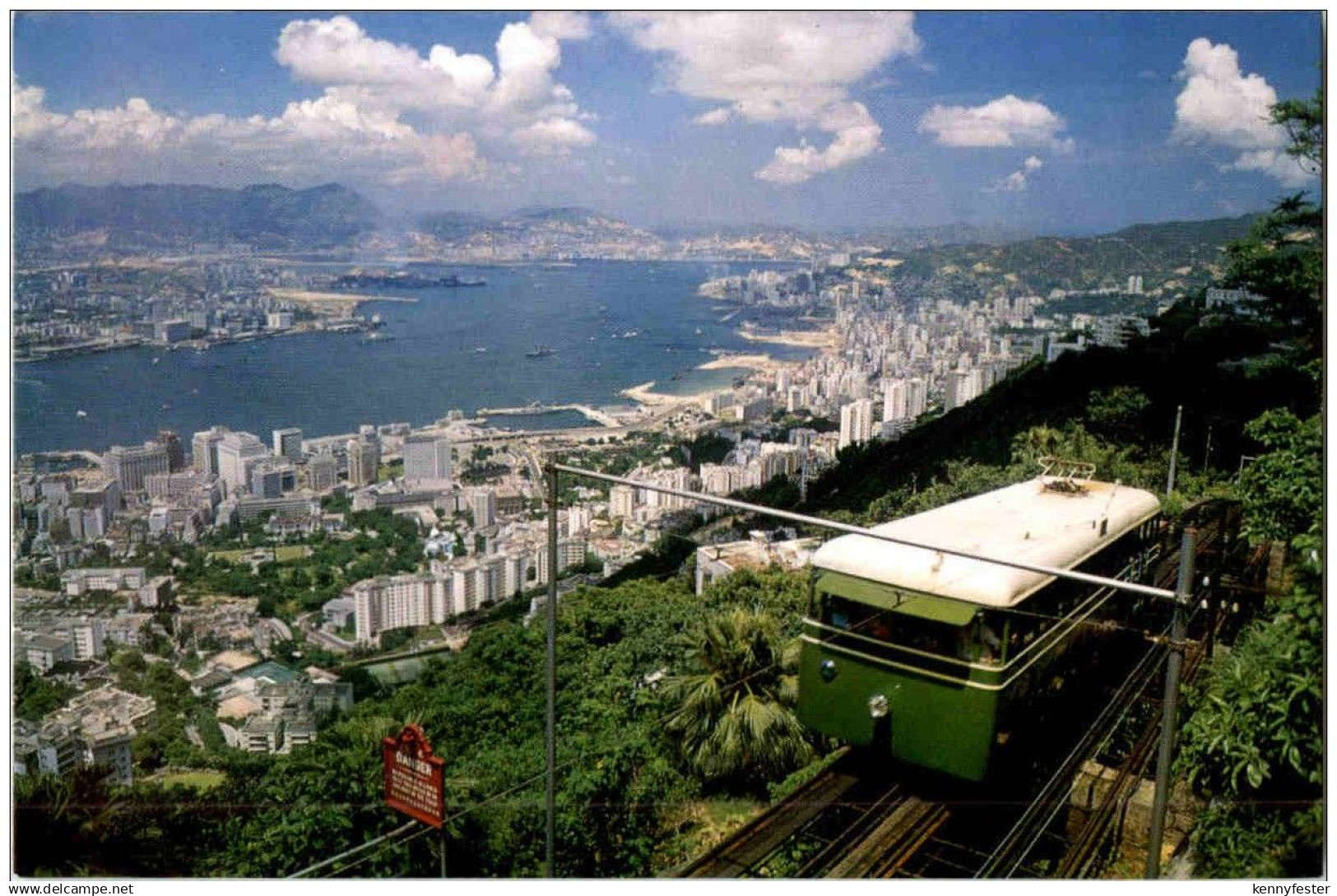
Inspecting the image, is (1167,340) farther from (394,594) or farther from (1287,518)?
(394,594)

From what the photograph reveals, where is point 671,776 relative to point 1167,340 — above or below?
below

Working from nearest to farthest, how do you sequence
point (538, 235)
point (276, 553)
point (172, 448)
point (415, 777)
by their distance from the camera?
point (415, 777)
point (276, 553)
point (172, 448)
point (538, 235)

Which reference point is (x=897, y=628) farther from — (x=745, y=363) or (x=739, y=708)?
(x=745, y=363)

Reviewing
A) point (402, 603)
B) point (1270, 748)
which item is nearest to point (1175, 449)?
point (1270, 748)

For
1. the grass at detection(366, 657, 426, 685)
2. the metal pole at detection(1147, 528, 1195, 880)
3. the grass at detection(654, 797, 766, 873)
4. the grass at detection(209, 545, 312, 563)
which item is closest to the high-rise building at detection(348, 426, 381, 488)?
the grass at detection(209, 545, 312, 563)

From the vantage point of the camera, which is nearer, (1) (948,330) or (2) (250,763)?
(2) (250,763)

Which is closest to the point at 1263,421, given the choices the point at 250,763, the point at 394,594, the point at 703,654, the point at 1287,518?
the point at 1287,518

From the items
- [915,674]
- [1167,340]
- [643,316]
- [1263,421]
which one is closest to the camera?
[915,674]
